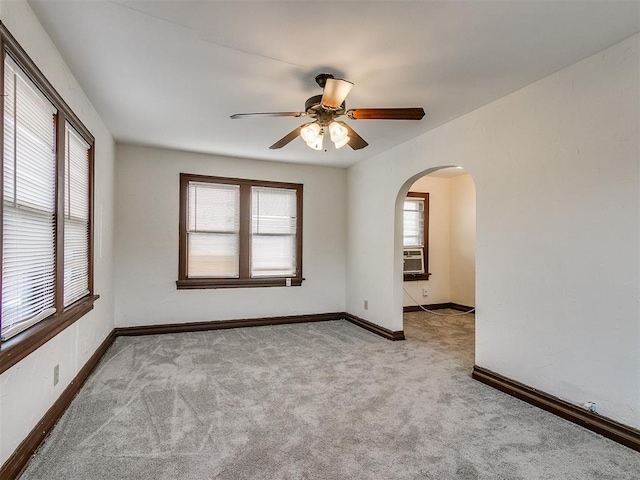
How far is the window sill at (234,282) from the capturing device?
4.85m

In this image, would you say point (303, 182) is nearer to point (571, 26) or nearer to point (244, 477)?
point (571, 26)

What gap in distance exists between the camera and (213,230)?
5020 mm

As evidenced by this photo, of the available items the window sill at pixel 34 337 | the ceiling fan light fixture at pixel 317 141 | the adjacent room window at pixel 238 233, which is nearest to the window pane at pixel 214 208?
the adjacent room window at pixel 238 233

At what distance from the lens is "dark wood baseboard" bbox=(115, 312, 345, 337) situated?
4567 millimetres

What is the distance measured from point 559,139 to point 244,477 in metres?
3.03

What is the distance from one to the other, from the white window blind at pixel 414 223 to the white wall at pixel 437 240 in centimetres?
19

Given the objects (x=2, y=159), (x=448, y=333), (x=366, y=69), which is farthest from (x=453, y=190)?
(x=2, y=159)

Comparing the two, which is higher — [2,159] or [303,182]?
[303,182]

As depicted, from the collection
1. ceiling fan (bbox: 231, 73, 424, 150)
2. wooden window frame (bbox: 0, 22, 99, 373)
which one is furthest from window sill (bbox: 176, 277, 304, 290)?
ceiling fan (bbox: 231, 73, 424, 150)

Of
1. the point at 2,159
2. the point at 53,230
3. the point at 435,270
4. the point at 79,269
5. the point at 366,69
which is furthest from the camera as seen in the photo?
the point at 435,270

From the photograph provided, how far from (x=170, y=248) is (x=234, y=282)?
100 cm

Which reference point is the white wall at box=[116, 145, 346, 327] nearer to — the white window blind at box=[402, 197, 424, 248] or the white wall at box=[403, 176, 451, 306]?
the white window blind at box=[402, 197, 424, 248]

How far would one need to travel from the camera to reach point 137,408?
2551 millimetres

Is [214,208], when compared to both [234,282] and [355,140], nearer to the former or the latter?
[234,282]
